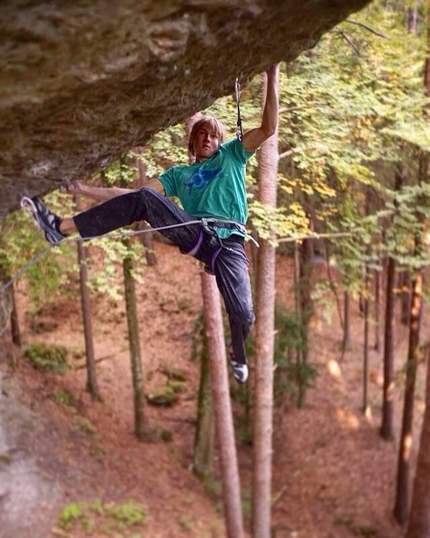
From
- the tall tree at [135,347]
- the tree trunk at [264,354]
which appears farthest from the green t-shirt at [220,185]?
the tall tree at [135,347]

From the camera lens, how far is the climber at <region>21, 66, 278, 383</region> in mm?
4008

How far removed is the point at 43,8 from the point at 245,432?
14662 millimetres

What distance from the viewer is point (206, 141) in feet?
14.4

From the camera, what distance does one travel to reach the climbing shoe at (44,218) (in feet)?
12.5

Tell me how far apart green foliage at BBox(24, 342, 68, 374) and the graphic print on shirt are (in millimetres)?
11504

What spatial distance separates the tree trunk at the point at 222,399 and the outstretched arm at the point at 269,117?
497 centimetres

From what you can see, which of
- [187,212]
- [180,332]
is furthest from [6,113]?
[180,332]

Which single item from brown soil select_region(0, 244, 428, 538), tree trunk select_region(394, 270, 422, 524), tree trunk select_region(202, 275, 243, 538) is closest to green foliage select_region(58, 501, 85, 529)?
brown soil select_region(0, 244, 428, 538)

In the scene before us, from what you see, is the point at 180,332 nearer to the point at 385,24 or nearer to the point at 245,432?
the point at 245,432

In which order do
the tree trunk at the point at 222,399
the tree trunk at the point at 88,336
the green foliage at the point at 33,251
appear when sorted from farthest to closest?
the tree trunk at the point at 88,336, the tree trunk at the point at 222,399, the green foliage at the point at 33,251

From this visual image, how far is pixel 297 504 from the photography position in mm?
13781

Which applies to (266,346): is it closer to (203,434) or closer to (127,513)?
(127,513)

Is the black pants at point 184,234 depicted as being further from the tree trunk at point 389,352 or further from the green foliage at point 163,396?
the green foliage at point 163,396

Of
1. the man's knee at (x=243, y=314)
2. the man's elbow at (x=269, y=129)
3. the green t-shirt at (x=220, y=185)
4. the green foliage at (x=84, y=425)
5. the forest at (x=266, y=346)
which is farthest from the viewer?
the green foliage at (x=84, y=425)
